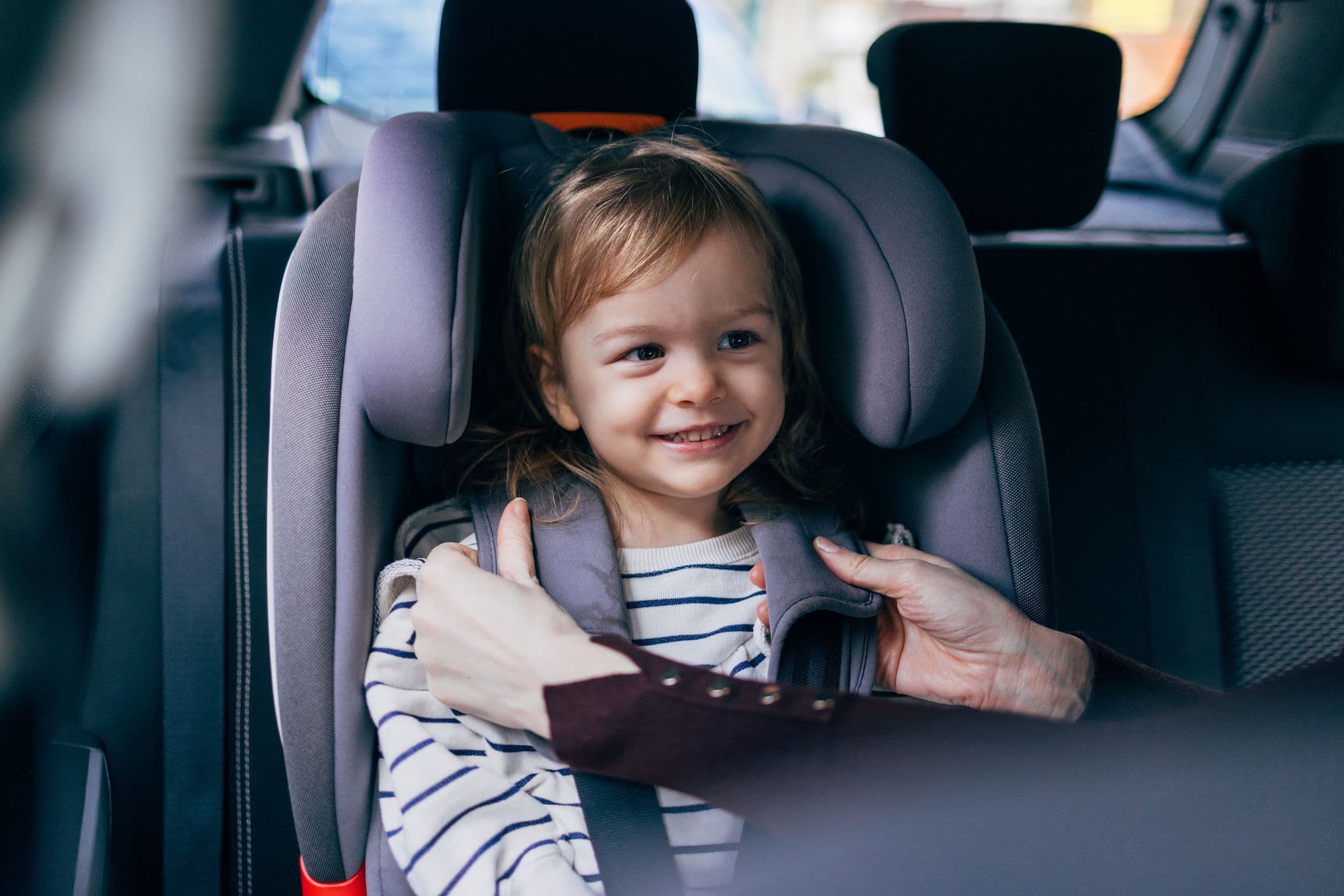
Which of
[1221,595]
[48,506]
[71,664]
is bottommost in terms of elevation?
[1221,595]

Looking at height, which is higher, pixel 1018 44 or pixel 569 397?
pixel 1018 44

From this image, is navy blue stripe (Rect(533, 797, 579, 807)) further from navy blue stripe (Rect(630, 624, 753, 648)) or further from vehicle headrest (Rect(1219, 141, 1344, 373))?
vehicle headrest (Rect(1219, 141, 1344, 373))

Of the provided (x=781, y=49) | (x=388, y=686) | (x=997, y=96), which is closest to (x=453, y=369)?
(x=388, y=686)

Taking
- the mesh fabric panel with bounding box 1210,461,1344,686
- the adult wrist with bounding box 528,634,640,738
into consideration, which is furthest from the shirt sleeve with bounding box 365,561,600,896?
the mesh fabric panel with bounding box 1210,461,1344,686

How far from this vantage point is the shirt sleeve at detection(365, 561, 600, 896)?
2.97 feet

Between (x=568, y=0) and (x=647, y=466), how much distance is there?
2.08 ft

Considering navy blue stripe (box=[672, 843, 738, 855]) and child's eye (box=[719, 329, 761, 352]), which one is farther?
child's eye (box=[719, 329, 761, 352])

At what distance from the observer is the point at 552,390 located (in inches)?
46.9

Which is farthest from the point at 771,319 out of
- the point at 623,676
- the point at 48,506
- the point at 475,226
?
the point at 48,506

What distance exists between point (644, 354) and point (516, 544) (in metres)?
0.25

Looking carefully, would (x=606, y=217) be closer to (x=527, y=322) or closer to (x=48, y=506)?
(x=527, y=322)

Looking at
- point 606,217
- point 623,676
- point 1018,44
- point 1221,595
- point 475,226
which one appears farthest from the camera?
point 1221,595

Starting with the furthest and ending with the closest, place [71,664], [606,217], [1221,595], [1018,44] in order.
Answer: [1221,595] → [1018,44] → [71,664] → [606,217]

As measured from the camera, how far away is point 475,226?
0.98 m
